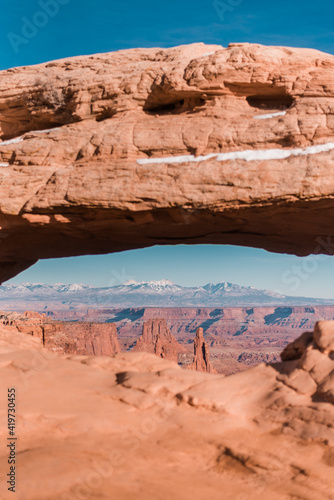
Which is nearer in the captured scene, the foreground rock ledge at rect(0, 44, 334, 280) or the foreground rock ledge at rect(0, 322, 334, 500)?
the foreground rock ledge at rect(0, 322, 334, 500)

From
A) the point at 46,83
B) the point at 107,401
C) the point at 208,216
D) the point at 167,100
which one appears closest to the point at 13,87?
the point at 46,83

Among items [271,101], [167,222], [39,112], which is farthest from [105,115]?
[271,101]

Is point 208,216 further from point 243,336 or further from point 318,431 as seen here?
point 243,336

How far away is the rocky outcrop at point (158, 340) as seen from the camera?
7801 cm

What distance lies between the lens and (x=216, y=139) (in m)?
13.4

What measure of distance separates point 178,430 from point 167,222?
8302 millimetres

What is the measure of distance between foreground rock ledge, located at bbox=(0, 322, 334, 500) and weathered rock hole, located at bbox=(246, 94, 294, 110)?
776cm

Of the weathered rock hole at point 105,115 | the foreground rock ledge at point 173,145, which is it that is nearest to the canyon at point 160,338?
the foreground rock ledge at point 173,145

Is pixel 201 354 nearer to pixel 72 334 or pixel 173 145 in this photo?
pixel 72 334

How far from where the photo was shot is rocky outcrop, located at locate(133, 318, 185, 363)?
78.0 meters

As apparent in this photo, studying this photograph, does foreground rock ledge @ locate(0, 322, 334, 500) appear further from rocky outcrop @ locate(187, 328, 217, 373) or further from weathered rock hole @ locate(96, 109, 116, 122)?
rocky outcrop @ locate(187, 328, 217, 373)

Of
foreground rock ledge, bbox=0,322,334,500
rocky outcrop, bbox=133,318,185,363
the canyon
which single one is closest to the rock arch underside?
foreground rock ledge, bbox=0,322,334,500

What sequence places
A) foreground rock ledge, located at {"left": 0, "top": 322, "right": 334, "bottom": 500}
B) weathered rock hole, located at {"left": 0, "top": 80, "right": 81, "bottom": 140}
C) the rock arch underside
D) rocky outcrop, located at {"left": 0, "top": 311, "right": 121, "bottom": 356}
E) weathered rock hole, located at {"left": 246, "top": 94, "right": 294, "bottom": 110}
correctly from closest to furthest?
foreground rock ledge, located at {"left": 0, "top": 322, "right": 334, "bottom": 500}
the rock arch underside
weathered rock hole, located at {"left": 246, "top": 94, "right": 294, "bottom": 110}
weathered rock hole, located at {"left": 0, "top": 80, "right": 81, "bottom": 140}
rocky outcrop, located at {"left": 0, "top": 311, "right": 121, "bottom": 356}

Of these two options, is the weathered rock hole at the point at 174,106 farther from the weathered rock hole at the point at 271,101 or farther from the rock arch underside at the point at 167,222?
the weathered rock hole at the point at 271,101
